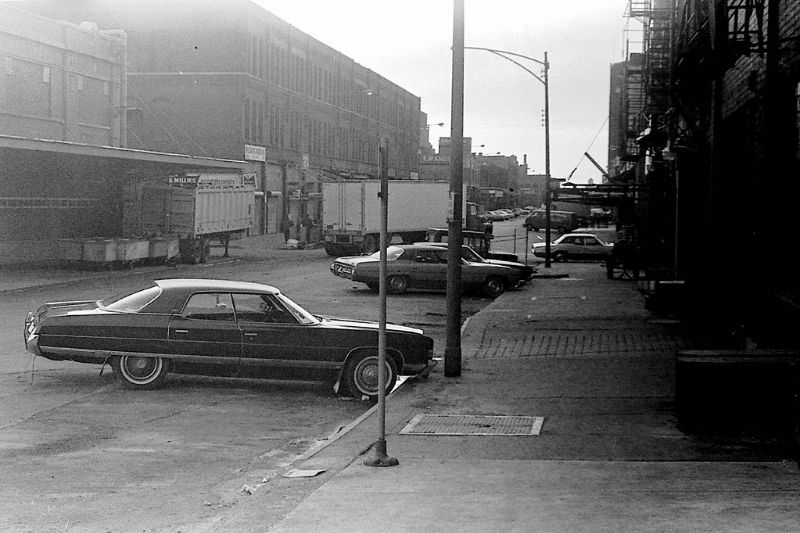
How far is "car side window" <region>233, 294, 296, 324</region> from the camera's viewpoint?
44.1 feet

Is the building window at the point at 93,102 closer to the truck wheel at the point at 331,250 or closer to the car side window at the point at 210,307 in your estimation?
the truck wheel at the point at 331,250

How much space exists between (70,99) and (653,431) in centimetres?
4085

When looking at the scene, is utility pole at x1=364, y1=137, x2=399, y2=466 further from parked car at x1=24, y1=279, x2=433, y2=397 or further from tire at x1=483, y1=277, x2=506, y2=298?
tire at x1=483, y1=277, x2=506, y2=298

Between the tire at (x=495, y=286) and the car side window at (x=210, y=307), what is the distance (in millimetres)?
15962

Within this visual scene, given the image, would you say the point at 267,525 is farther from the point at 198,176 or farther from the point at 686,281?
the point at 198,176

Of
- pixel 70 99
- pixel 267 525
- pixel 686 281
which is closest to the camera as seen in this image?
pixel 267 525

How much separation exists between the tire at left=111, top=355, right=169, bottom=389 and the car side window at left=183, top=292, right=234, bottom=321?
69 centimetres

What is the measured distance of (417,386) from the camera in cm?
1369

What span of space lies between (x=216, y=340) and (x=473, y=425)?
12.1ft

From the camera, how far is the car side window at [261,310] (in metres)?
13.4

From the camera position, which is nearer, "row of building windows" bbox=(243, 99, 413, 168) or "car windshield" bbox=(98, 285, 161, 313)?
"car windshield" bbox=(98, 285, 161, 313)

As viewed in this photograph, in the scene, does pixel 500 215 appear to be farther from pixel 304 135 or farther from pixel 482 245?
Result: pixel 482 245

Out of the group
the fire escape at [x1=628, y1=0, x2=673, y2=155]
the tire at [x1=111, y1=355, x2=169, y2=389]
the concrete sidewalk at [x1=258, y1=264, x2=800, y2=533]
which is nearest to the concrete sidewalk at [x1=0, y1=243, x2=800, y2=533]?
the concrete sidewalk at [x1=258, y1=264, x2=800, y2=533]

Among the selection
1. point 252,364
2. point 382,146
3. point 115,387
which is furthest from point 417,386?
point 382,146
